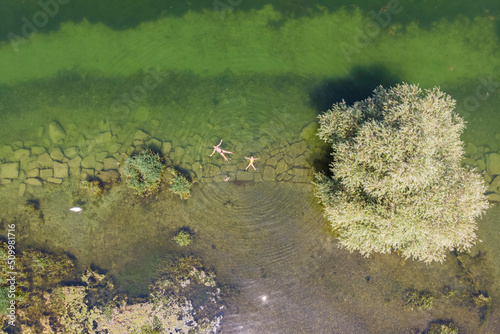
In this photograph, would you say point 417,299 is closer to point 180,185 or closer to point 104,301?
point 180,185

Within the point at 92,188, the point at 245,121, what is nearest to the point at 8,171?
the point at 92,188

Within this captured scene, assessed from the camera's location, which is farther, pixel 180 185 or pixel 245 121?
pixel 245 121

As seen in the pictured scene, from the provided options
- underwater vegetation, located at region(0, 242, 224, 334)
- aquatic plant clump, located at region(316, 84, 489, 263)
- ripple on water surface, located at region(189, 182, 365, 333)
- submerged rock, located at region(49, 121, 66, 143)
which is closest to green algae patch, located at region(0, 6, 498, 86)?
submerged rock, located at region(49, 121, 66, 143)

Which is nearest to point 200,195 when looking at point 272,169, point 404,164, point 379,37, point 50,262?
point 272,169

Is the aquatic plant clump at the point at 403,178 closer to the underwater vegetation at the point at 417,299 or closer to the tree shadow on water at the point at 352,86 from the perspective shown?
the tree shadow on water at the point at 352,86

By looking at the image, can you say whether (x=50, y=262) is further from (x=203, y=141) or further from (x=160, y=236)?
(x=203, y=141)
